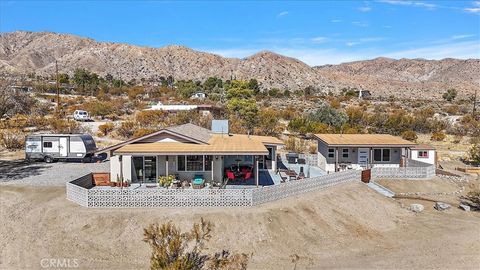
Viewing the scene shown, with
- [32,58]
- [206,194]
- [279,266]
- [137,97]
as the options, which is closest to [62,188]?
[206,194]

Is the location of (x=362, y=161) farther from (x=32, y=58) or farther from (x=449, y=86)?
(x=32, y=58)

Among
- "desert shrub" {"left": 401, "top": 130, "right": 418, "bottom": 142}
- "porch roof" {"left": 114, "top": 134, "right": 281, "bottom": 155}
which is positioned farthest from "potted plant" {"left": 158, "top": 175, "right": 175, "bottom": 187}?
"desert shrub" {"left": 401, "top": 130, "right": 418, "bottom": 142}

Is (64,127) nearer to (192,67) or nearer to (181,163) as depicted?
(181,163)

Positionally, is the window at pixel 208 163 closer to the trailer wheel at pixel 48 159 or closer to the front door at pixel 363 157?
the front door at pixel 363 157

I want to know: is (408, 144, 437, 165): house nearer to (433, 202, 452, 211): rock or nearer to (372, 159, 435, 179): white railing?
(372, 159, 435, 179): white railing

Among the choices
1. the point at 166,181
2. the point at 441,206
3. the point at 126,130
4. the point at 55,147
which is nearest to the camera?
the point at 166,181

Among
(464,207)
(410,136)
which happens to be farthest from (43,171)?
(410,136)
